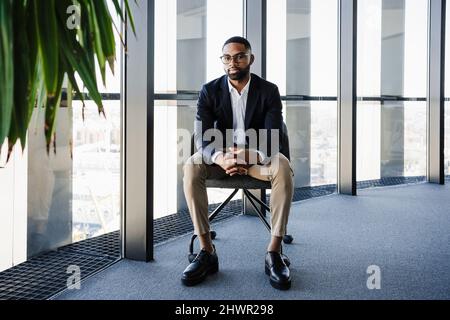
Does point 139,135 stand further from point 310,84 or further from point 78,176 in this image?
point 310,84

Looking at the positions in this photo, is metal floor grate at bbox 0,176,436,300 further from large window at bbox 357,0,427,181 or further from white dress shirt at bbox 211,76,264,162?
large window at bbox 357,0,427,181

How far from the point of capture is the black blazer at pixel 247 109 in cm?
222

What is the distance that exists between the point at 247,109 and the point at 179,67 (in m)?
1.01

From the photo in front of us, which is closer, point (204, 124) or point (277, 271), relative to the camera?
point (277, 271)

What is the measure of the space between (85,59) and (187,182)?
1118 mm

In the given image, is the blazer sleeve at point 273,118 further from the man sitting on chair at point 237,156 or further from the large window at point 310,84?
the large window at point 310,84

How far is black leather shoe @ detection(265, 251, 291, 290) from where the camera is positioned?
1811mm

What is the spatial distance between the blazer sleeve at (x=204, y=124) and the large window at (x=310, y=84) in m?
1.87

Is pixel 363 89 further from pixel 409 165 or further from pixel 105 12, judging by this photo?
pixel 105 12

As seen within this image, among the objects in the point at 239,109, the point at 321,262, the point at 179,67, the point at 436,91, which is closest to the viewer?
the point at 321,262

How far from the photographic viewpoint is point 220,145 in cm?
230

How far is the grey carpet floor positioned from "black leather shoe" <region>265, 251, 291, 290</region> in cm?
4

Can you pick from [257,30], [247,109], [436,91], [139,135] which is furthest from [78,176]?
[436,91]

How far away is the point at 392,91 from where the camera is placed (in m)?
4.92
